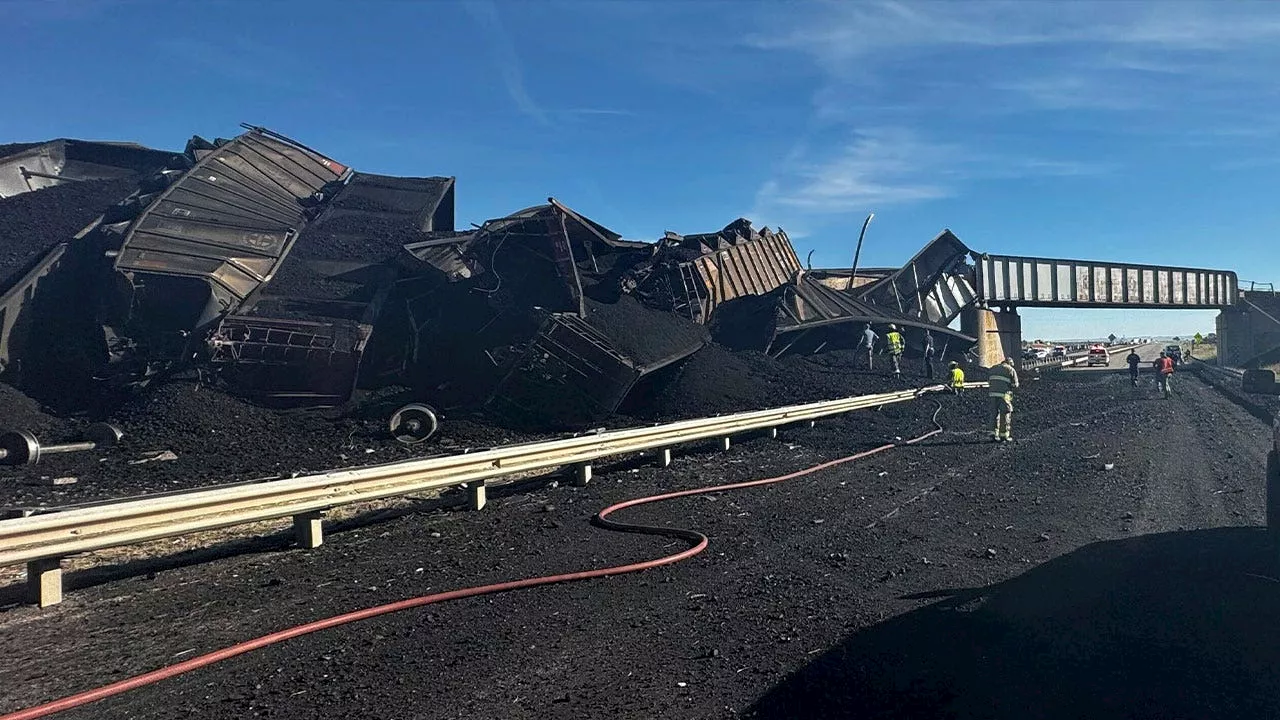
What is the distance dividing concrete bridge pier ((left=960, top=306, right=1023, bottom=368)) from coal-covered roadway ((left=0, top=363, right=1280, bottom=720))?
22.8 m

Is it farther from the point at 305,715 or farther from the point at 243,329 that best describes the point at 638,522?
the point at 243,329

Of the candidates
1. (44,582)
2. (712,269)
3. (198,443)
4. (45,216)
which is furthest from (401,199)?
(44,582)

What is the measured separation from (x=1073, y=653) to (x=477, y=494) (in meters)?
5.36

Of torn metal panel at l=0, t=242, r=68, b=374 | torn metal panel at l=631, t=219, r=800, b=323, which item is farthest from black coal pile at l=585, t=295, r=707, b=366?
torn metal panel at l=0, t=242, r=68, b=374

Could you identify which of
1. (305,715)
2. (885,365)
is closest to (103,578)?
(305,715)

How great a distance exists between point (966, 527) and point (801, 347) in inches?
622

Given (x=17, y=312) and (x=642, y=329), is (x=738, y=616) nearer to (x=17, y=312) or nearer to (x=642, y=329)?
(x=642, y=329)

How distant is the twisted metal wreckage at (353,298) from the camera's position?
41.8 feet

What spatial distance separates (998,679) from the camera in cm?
358

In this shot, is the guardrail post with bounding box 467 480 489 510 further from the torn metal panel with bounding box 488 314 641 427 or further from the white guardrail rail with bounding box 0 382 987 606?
the torn metal panel with bounding box 488 314 641 427

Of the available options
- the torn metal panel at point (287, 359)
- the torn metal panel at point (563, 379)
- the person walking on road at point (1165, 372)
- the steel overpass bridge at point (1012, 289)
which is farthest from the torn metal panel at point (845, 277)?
the torn metal panel at point (287, 359)

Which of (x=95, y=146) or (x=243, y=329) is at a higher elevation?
(x=95, y=146)

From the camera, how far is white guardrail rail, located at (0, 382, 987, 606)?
4.66m

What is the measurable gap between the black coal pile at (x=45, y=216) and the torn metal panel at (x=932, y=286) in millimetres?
21775
